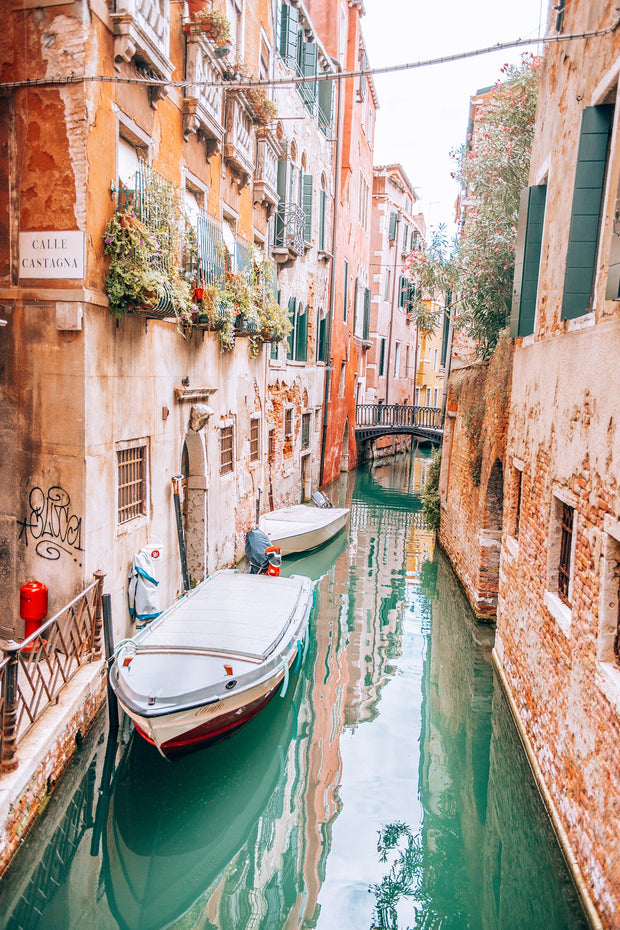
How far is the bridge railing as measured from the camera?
84.8ft

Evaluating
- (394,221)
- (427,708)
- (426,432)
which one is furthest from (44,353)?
(394,221)

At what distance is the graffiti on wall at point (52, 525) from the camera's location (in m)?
6.21

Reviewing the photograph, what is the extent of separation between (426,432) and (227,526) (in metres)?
15.1

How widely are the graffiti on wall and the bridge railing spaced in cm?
→ 2022

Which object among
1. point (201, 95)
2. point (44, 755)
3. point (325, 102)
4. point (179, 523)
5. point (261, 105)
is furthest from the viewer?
point (325, 102)

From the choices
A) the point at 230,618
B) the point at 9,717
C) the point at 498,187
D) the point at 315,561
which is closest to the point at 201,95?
the point at 498,187

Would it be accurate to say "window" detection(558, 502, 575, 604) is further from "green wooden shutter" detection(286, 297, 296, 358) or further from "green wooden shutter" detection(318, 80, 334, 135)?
"green wooden shutter" detection(318, 80, 334, 135)

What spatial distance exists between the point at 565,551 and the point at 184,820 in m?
3.64

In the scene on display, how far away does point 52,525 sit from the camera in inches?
247

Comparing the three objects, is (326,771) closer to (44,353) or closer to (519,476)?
(519,476)

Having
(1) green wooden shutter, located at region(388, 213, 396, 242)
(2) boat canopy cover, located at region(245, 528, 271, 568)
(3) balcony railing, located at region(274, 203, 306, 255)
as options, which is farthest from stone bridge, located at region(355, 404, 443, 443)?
(2) boat canopy cover, located at region(245, 528, 271, 568)

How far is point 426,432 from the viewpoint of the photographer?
82.1ft

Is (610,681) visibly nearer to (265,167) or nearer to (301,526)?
(301,526)

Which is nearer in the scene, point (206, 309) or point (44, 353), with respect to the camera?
point (44, 353)
